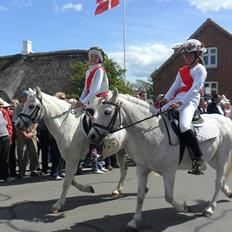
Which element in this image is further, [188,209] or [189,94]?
[188,209]

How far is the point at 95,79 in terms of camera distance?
7559 mm

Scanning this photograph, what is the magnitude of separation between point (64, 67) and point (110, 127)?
2977cm

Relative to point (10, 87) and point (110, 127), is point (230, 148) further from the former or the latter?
point (10, 87)

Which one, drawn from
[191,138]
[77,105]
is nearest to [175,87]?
[191,138]

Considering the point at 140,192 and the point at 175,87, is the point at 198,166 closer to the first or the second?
the point at 140,192

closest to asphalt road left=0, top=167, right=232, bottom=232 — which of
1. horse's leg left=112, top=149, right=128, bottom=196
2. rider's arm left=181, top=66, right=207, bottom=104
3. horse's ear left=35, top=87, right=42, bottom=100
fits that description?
horse's leg left=112, top=149, right=128, bottom=196

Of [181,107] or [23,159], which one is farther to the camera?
[23,159]

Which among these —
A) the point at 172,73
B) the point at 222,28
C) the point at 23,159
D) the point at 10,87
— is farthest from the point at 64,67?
the point at 23,159

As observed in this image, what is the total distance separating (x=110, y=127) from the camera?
5.78 metres

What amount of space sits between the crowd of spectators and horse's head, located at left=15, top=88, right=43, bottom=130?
8.46ft

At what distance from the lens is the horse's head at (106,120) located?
5727mm

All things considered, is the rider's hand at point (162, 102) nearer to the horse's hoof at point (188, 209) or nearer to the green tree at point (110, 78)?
the horse's hoof at point (188, 209)

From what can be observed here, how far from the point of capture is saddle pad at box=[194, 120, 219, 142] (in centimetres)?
630

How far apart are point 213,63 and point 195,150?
111 ft
